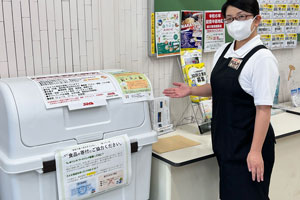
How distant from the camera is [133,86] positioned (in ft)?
5.31

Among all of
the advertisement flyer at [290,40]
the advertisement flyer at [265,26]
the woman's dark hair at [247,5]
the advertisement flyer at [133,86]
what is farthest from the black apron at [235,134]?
the advertisement flyer at [290,40]

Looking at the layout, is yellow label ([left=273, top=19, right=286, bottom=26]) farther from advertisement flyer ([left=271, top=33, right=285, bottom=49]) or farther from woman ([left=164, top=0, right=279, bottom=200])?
woman ([left=164, top=0, right=279, bottom=200])

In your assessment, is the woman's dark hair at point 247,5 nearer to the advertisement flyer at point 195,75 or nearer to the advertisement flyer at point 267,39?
the advertisement flyer at point 195,75

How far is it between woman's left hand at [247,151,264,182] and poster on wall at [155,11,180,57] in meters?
0.89

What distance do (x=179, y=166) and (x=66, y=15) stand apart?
968 millimetres

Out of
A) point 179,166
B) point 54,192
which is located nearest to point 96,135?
A: point 54,192

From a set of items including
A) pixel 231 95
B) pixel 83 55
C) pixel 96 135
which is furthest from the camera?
pixel 83 55

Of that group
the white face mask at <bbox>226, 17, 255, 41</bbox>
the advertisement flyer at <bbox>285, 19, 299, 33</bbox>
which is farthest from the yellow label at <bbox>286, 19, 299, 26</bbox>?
the white face mask at <bbox>226, 17, 255, 41</bbox>

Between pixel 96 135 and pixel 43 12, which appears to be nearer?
pixel 96 135

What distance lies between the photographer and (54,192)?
4.57 feet

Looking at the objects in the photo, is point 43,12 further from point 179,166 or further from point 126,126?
point 179,166

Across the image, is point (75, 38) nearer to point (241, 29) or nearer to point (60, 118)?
point (60, 118)

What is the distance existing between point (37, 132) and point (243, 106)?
3.05 ft

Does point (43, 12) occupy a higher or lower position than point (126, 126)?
higher
